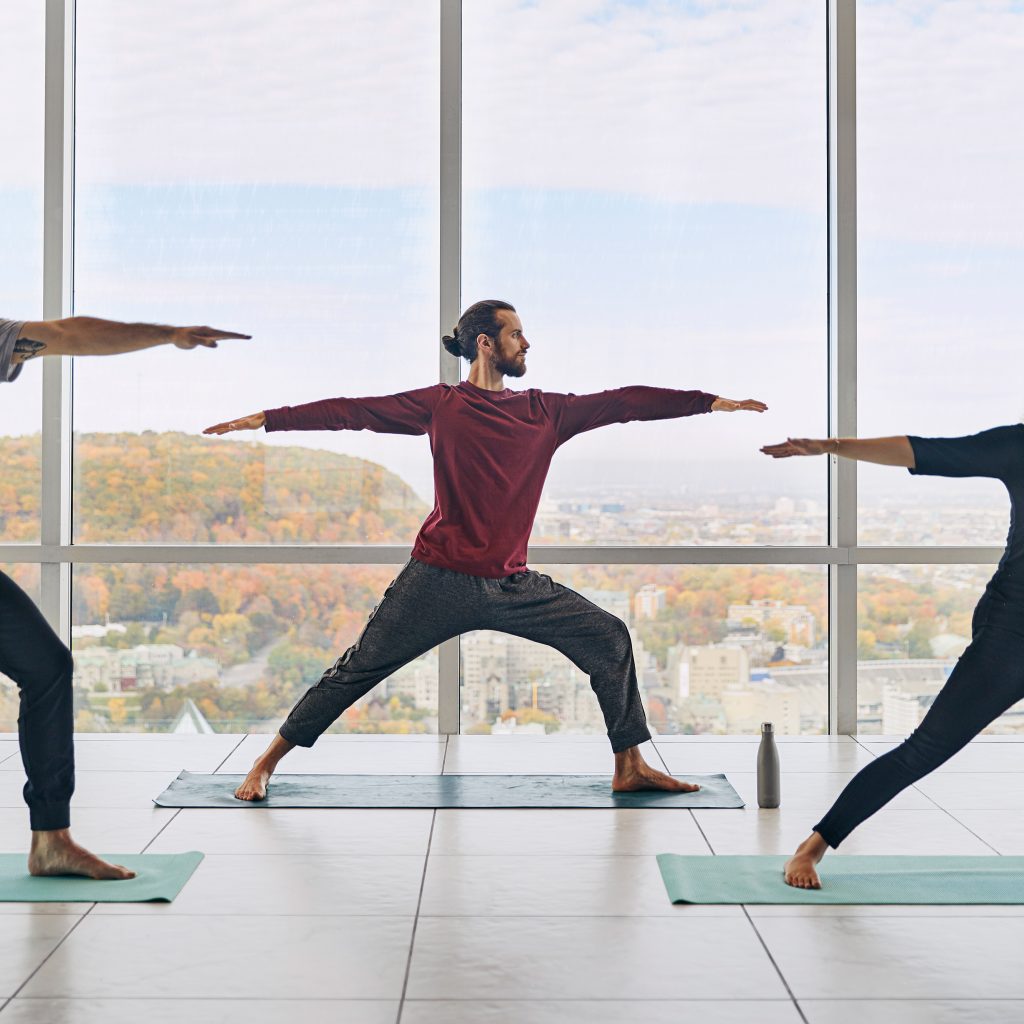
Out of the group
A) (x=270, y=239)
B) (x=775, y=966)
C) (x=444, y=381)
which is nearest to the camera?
(x=775, y=966)

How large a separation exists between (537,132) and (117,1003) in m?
3.56

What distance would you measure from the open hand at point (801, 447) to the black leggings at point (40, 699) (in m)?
1.68

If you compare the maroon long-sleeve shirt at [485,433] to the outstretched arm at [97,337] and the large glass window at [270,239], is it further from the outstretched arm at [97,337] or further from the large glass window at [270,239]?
the outstretched arm at [97,337]

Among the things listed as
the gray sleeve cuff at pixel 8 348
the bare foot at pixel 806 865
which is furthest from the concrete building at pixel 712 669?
the gray sleeve cuff at pixel 8 348

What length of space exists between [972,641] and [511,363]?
5.93ft

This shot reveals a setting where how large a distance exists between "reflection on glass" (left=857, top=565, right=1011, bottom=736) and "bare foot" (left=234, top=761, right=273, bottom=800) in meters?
2.30

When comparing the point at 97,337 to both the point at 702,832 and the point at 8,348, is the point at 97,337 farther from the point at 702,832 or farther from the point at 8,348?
the point at 702,832

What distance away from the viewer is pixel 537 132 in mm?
4883

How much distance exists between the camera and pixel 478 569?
153 inches

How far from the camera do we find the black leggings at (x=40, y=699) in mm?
2822

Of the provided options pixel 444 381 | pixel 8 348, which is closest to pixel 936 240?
pixel 444 381

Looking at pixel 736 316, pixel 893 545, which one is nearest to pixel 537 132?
→ pixel 736 316

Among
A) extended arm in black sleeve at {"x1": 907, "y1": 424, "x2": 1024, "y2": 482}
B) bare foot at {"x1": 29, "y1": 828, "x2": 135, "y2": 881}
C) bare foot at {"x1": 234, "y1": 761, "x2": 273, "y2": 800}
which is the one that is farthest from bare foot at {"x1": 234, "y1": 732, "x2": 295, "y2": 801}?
extended arm in black sleeve at {"x1": 907, "y1": 424, "x2": 1024, "y2": 482}

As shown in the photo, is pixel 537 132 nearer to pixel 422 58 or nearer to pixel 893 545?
pixel 422 58
